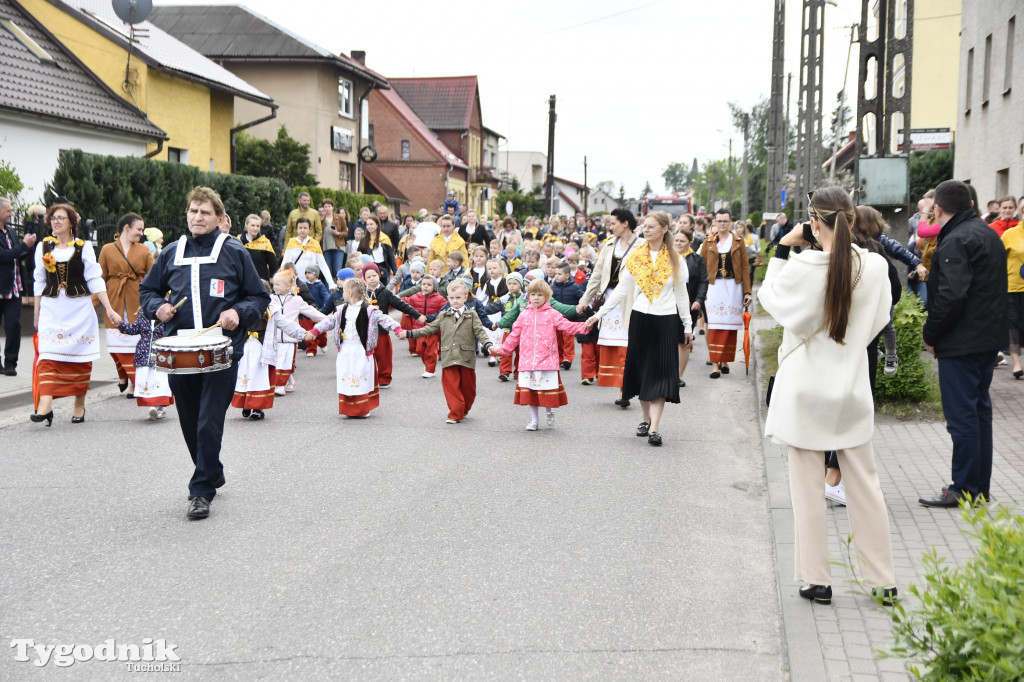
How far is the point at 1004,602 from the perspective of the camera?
8.75 feet

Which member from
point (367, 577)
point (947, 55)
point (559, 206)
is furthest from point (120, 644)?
point (559, 206)

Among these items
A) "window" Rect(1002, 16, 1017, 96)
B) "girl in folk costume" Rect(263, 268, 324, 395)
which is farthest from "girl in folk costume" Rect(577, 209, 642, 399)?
"window" Rect(1002, 16, 1017, 96)

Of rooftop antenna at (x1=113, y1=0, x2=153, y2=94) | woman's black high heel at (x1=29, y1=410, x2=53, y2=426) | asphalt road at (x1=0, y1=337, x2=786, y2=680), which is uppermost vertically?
rooftop antenna at (x1=113, y1=0, x2=153, y2=94)

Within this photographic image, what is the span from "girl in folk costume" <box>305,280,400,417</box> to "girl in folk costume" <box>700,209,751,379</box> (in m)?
4.55

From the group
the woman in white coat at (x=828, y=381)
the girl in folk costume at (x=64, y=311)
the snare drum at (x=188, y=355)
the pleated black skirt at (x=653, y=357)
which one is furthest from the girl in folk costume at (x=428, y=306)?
the woman in white coat at (x=828, y=381)

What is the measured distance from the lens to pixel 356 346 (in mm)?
11000

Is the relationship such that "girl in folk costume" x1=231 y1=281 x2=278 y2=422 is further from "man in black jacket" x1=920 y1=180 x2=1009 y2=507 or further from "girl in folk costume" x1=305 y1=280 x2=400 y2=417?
"man in black jacket" x1=920 y1=180 x2=1009 y2=507

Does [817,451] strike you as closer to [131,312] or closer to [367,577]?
[367,577]

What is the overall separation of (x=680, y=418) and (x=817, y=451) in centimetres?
589

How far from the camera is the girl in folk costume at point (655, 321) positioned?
377 inches

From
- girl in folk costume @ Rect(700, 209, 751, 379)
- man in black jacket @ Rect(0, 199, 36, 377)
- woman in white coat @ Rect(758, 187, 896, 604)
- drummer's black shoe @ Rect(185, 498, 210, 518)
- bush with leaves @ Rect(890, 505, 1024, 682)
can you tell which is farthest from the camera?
girl in folk costume @ Rect(700, 209, 751, 379)

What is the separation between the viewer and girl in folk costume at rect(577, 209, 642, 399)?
1095 centimetres

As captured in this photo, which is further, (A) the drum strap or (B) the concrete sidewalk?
(A) the drum strap

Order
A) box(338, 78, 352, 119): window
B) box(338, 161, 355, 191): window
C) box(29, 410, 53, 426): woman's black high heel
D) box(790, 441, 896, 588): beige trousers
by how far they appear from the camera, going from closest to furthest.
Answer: box(790, 441, 896, 588): beige trousers → box(29, 410, 53, 426): woman's black high heel → box(338, 78, 352, 119): window → box(338, 161, 355, 191): window
